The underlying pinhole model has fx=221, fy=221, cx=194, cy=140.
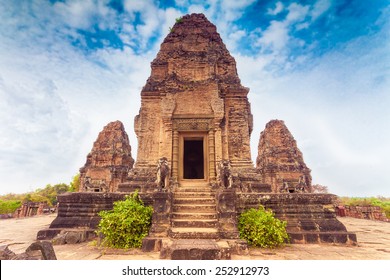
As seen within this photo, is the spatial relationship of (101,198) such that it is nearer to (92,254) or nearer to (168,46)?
(92,254)

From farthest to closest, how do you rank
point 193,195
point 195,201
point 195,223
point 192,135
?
point 192,135 → point 193,195 → point 195,201 → point 195,223

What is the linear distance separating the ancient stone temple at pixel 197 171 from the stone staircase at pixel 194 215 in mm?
26

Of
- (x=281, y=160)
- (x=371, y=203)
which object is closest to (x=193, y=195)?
(x=281, y=160)

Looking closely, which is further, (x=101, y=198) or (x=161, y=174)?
(x=161, y=174)

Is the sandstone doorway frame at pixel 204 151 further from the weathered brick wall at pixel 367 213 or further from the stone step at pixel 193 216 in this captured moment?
the weathered brick wall at pixel 367 213

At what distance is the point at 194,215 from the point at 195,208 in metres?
0.37

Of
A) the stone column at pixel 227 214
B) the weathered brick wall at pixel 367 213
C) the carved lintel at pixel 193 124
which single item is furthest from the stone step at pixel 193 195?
the weathered brick wall at pixel 367 213

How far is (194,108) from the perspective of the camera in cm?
995

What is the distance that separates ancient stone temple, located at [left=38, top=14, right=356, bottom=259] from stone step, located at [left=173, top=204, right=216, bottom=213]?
0.03 m

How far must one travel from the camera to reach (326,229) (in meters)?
6.45

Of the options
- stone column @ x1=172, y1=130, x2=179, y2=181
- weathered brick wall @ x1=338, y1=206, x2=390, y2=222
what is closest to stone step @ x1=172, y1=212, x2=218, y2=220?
stone column @ x1=172, y1=130, x2=179, y2=181

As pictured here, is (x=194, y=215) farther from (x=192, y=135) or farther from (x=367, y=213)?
(x=367, y=213)
